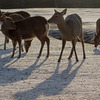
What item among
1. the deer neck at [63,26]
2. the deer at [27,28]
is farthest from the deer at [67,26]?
the deer at [27,28]

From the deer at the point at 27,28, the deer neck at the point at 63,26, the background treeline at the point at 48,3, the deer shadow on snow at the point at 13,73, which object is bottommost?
the background treeline at the point at 48,3

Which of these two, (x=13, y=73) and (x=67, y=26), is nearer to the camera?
(x=13, y=73)

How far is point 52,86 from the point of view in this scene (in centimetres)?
766

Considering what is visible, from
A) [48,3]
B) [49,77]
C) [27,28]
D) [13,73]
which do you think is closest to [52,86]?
[49,77]

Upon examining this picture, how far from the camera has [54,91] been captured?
725 centimetres

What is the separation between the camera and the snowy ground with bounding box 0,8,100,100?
700cm

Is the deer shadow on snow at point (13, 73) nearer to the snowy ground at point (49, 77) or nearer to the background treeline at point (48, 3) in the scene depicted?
the snowy ground at point (49, 77)

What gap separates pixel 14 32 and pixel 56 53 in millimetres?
1851

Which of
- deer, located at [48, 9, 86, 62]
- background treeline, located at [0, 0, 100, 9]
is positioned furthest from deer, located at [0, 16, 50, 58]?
background treeline, located at [0, 0, 100, 9]

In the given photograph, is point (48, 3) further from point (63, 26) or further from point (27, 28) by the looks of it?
point (63, 26)

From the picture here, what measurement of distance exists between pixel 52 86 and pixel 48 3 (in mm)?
53204

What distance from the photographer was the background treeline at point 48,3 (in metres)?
57.5

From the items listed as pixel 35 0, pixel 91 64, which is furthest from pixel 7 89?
pixel 35 0

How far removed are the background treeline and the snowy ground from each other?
45813 mm
